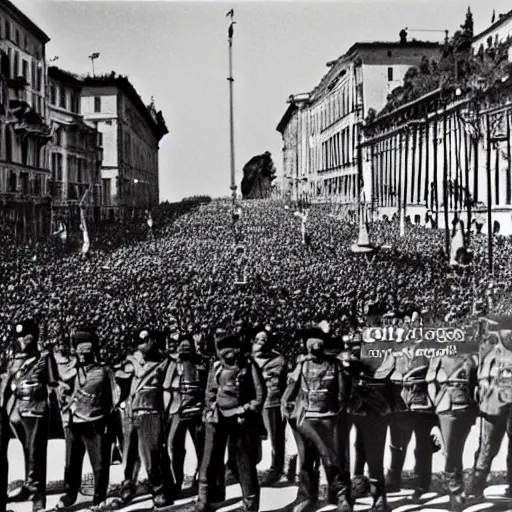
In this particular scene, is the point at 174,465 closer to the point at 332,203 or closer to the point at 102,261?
the point at 102,261

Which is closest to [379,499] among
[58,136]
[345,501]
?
[345,501]

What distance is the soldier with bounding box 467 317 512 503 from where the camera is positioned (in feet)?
17.8

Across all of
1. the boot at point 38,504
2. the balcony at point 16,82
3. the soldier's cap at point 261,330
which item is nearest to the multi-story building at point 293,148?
the soldier's cap at point 261,330

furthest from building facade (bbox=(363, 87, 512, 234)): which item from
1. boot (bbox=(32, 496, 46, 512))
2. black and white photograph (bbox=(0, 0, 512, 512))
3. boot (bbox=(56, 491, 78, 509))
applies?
boot (bbox=(32, 496, 46, 512))

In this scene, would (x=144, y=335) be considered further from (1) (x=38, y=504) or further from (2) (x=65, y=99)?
(2) (x=65, y=99)

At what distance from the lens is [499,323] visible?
590cm

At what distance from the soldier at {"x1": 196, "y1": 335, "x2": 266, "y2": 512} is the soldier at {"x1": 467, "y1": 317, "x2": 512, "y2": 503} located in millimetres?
1518

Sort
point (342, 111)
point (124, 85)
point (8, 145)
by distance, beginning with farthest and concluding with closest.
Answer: point (342, 111) < point (124, 85) < point (8, 145)

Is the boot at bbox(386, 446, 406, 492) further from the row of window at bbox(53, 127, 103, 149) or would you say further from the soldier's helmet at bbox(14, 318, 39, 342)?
the row of window at bbox(53, 127, 103, 149)

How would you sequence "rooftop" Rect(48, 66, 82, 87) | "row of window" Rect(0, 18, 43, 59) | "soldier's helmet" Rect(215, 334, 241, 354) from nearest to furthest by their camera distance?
"soldier's helmet" Rect(215, 334, 241, 354), "row of window" Rect(0, 18, 43, 59), "rooftop" Rect(48, 66, 82, 87)

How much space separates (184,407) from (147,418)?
0.84ft

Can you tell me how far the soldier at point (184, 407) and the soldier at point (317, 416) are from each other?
577mm

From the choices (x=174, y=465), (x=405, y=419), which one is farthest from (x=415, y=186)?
(x=174, y=465)

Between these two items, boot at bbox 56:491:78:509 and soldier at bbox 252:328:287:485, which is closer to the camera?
boot at bbox 56:491:78:509
